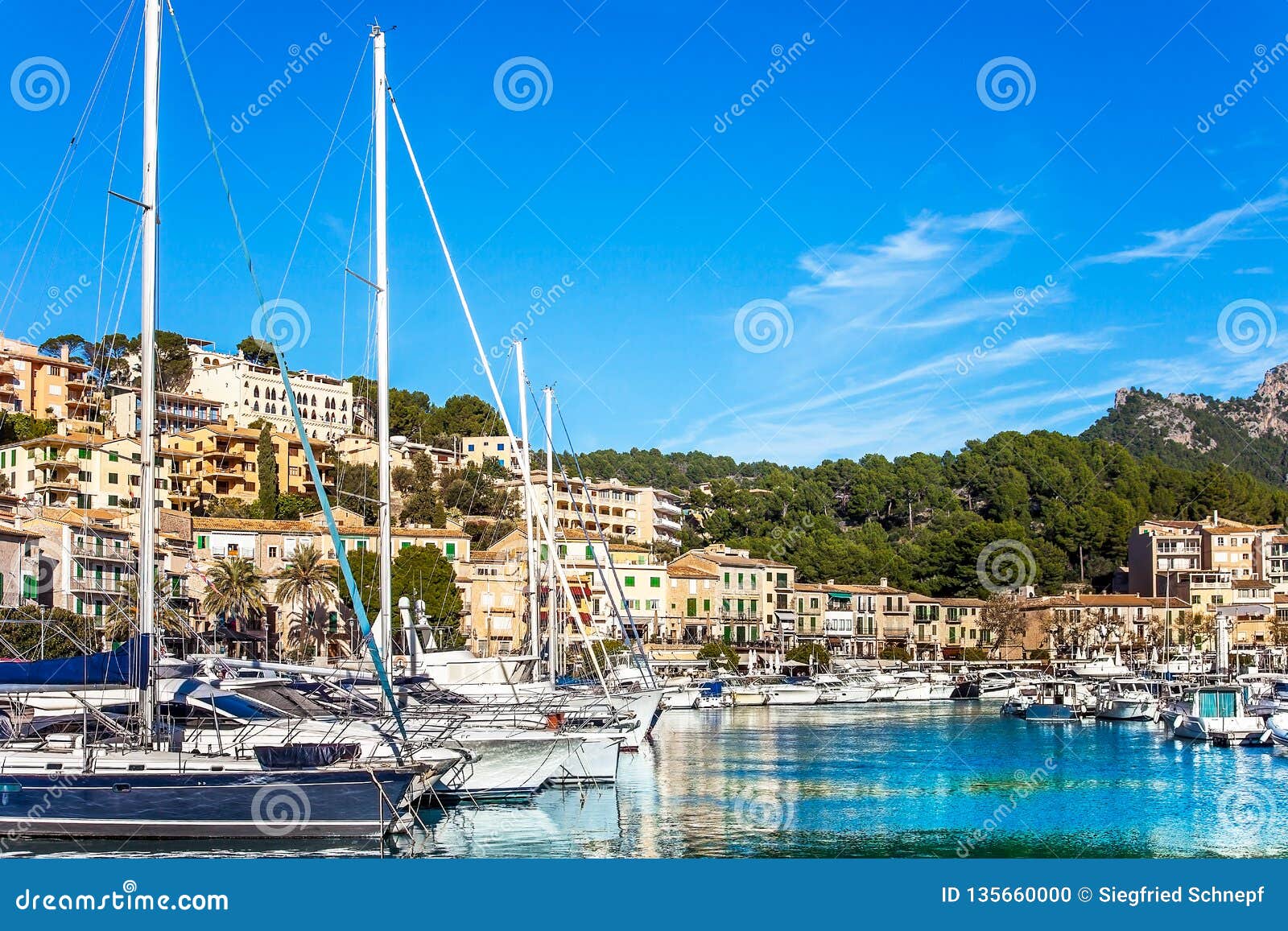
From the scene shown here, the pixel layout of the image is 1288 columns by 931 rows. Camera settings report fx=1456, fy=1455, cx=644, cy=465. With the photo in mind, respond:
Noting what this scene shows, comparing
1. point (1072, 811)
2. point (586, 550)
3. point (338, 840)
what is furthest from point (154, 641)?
point (586, 550)

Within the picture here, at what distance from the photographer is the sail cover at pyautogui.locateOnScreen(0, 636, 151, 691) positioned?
2648 centimetres

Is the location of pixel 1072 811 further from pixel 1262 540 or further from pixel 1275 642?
pixel 1262 540

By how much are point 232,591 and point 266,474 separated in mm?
32290

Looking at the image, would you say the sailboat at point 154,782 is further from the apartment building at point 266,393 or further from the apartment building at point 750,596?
the apartment building at point 266,393

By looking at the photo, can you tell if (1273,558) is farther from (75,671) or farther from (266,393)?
(75,671)

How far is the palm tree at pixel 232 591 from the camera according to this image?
226 ft

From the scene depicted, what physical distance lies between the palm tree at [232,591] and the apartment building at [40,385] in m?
35.7

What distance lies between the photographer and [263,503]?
95.5 meters

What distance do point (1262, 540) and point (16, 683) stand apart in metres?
116
